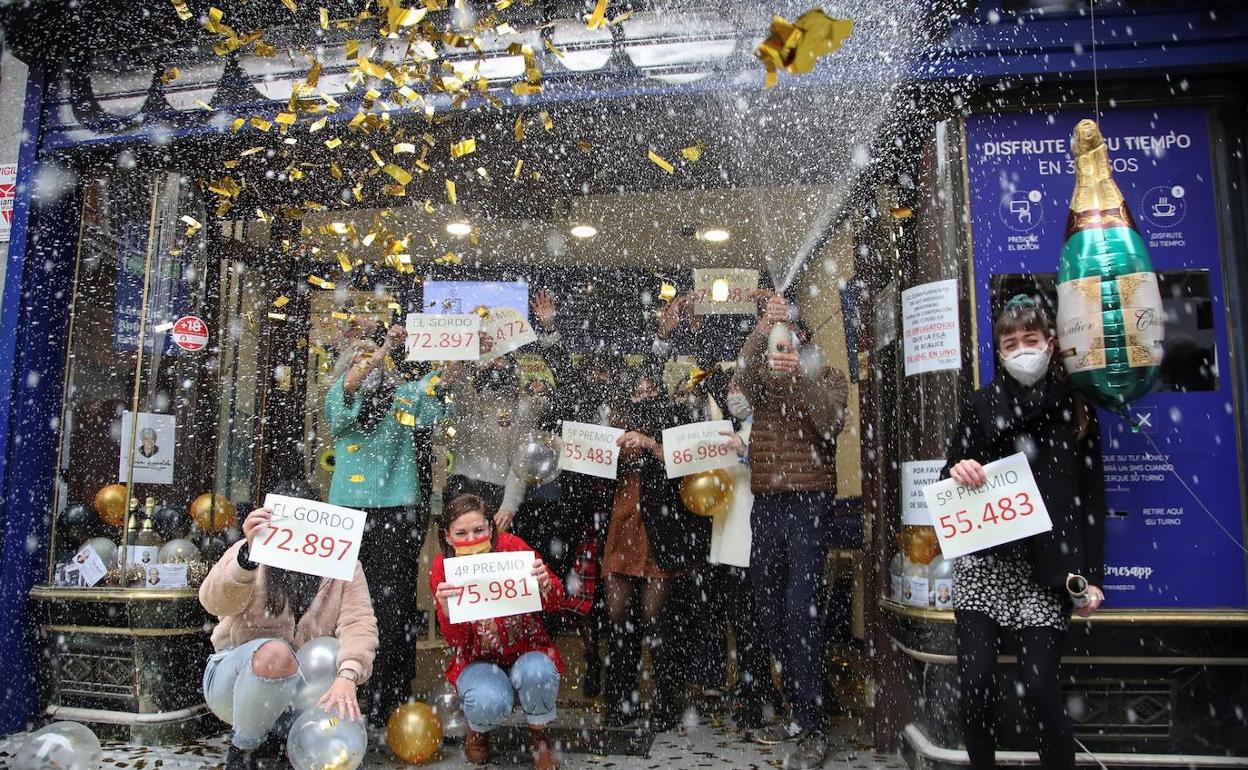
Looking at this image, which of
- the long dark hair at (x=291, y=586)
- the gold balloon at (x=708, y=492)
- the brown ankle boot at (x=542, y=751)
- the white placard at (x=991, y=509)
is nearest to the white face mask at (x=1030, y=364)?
the white placard at (x=991, y=509)

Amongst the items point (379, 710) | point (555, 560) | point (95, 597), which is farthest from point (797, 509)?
point (95, 597)

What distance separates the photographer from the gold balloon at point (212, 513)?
4.93 m

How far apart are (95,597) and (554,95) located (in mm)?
3686

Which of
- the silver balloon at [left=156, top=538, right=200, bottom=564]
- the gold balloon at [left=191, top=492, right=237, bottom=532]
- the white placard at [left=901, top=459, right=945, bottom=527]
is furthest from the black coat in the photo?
the gold balloon at [left=191, top=492, right=237, bottom=532]

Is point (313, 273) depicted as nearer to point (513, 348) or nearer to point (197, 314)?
point (197, 314)

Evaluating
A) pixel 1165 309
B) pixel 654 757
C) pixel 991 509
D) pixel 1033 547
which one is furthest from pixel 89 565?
pixel 1165 309

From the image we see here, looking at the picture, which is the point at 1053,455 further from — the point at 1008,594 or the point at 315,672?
the point at 315,672

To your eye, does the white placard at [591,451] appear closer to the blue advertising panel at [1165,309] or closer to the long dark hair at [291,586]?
the long dark hair at [291,586]

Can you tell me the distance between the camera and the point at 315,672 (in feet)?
10.6

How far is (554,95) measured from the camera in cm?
432

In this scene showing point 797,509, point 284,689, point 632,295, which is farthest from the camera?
point 632,295

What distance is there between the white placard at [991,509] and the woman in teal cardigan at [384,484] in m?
2.79

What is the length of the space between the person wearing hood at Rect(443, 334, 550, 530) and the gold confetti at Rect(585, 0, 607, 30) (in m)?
1.94

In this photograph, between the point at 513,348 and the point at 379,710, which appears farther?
the point at 513,348
